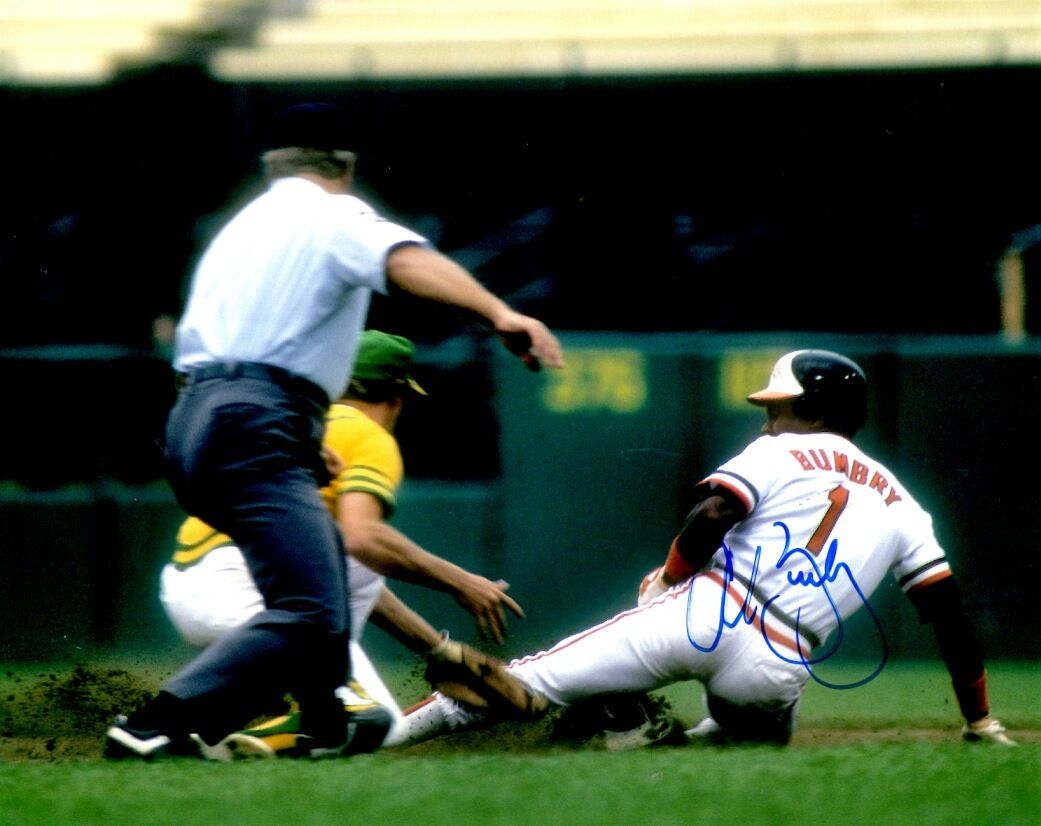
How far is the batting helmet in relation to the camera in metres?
4.68

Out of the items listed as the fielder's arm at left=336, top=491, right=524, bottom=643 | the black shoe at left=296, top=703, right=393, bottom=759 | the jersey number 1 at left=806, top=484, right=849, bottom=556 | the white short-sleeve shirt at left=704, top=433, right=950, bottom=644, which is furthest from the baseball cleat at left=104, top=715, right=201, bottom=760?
the jersey number 1 at left=806, top=484, right=849, bottom=556

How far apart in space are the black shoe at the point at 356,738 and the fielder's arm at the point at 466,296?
41.9 inches

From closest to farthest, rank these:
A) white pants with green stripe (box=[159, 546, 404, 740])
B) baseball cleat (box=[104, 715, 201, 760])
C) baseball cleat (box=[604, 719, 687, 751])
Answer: baseball cleat (box=[104, 715, 201, 760]) → white pants with green stripe (box=[159, 546, 404, 740]) → baseball cleat (box=[604, 719, 687, 751])

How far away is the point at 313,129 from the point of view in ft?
13.3

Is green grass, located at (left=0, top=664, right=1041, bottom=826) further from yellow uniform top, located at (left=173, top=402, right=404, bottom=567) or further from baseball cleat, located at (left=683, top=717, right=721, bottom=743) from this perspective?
yellow uniform top, located at (left=173, top=402, right=404, bottom=567)

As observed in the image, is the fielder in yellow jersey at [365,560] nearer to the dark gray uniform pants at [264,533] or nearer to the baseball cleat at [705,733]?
the dark gray uniform pants at [264,533]

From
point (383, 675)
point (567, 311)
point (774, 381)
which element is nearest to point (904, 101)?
point (567, 311)

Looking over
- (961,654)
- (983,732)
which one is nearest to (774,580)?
(961,654)

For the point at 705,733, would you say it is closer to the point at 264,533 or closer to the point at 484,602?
the point at 484,602

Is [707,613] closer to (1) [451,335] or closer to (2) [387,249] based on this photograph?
(2) [387,249]

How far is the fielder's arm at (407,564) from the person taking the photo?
4.41 metres

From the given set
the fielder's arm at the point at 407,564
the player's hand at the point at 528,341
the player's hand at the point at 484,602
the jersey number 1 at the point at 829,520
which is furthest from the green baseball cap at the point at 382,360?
the player's hand at the point at 528,341

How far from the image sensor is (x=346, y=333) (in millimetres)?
3965

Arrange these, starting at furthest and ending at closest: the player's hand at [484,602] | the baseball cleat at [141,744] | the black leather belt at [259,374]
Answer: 1. the player's hand at [484,602]
2. the black leather belt at [259,374]
3. the baseball cleat at [141,744]
